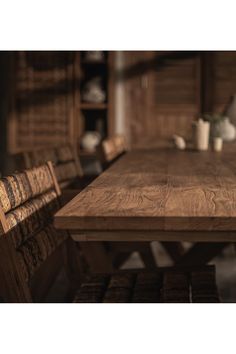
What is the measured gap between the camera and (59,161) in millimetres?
2814

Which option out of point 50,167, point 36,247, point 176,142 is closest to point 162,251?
point 176,142

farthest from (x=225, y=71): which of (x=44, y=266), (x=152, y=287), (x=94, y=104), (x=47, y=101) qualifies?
(x=152, y=287)

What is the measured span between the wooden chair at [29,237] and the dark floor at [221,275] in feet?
2.31

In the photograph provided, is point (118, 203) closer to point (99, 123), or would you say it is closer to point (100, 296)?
point (100, 296)

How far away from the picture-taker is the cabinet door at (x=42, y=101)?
5723 millimetres

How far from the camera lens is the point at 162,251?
3.90 m

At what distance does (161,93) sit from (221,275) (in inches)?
132

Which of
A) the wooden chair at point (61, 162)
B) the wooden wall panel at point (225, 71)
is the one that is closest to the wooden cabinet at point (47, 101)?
the wooden wall panel at point (225, 71)

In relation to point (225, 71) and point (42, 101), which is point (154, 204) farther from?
point (225, 71)

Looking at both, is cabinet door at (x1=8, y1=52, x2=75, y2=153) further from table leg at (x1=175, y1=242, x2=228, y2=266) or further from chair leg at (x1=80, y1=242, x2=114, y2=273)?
chair leg at (x1=80, y1=242, x2=114, y2=273)

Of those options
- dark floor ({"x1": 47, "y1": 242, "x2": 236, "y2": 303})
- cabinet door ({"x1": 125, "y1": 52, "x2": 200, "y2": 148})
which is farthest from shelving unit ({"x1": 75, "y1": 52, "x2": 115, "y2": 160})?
dark floor ({"x1": 47, "y1": 242, "x2": 236, "y2": 303})

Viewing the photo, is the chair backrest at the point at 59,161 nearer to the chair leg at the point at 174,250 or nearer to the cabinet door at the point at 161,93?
the chair leg at the point at 174,250
